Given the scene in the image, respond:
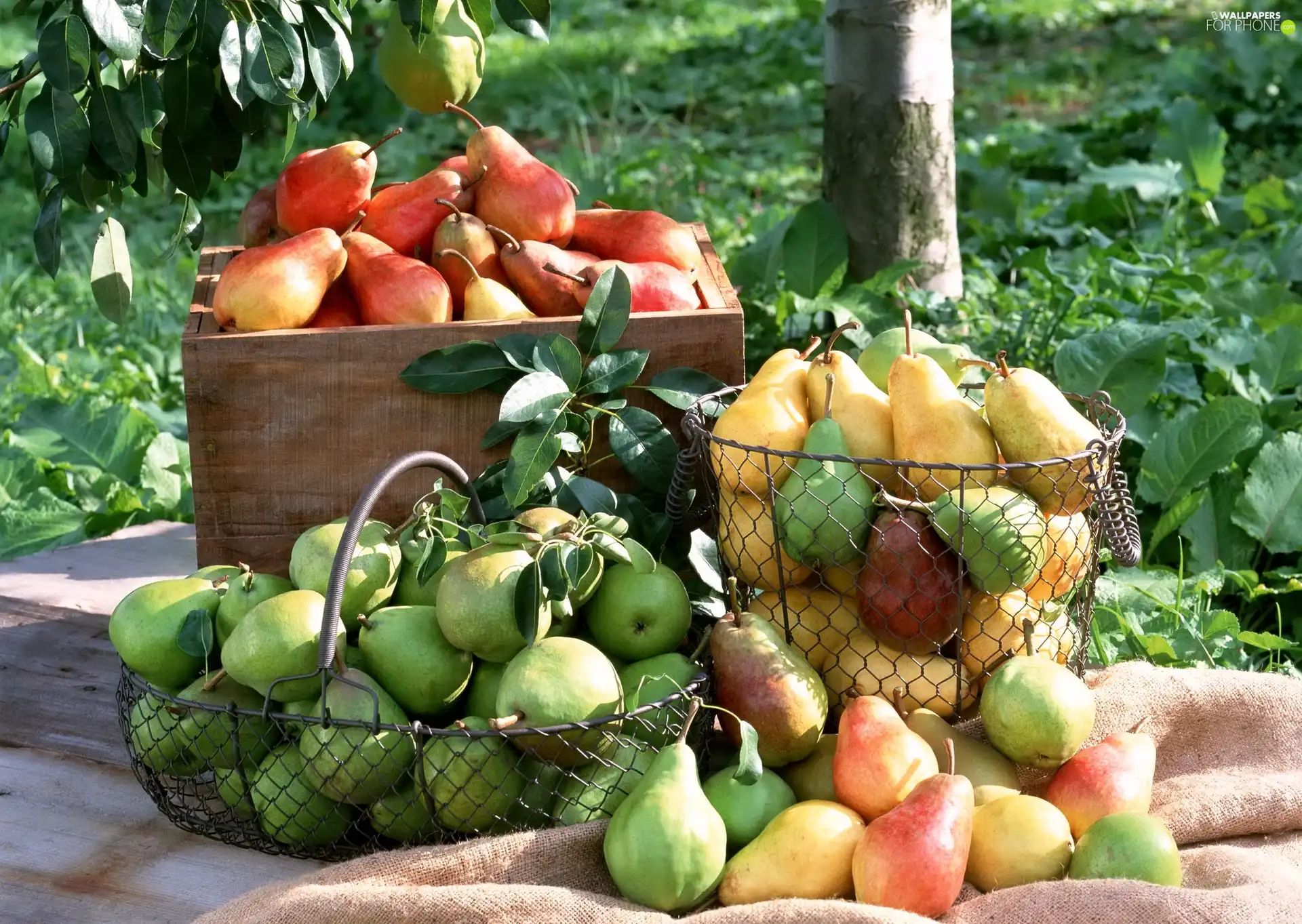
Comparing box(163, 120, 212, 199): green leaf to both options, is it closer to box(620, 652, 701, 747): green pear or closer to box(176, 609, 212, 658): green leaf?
box(176, 609, 212, 658): green leaf

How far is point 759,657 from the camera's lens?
1.68 metres

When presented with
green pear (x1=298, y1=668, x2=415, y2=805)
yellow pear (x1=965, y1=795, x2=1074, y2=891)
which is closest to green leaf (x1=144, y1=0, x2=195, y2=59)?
green pear (x1=298, y1=668, x2=415, y2=805)

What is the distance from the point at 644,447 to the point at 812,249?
5.12 feet

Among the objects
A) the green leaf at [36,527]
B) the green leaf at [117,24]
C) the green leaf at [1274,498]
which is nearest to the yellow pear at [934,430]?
the green leaf at [117,24]

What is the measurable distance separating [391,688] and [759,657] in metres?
0.44

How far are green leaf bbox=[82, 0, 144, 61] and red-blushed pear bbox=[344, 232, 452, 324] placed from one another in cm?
57

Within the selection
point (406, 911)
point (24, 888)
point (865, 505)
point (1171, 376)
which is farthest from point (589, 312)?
point (1171, 376)

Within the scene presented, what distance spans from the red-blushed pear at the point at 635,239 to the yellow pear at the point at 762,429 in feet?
1.45

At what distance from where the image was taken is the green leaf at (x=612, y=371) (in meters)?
1.99

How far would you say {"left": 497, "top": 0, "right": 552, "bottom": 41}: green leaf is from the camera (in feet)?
6.15

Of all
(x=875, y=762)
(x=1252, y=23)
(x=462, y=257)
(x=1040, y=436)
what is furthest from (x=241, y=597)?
(x=1252, y=23)

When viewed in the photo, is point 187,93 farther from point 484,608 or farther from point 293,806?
point 293,806

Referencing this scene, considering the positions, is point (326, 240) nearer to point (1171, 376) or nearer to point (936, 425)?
point (936, 425)

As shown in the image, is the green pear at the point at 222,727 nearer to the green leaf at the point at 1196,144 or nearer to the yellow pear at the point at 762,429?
the yellow pear at the point at 762,429
